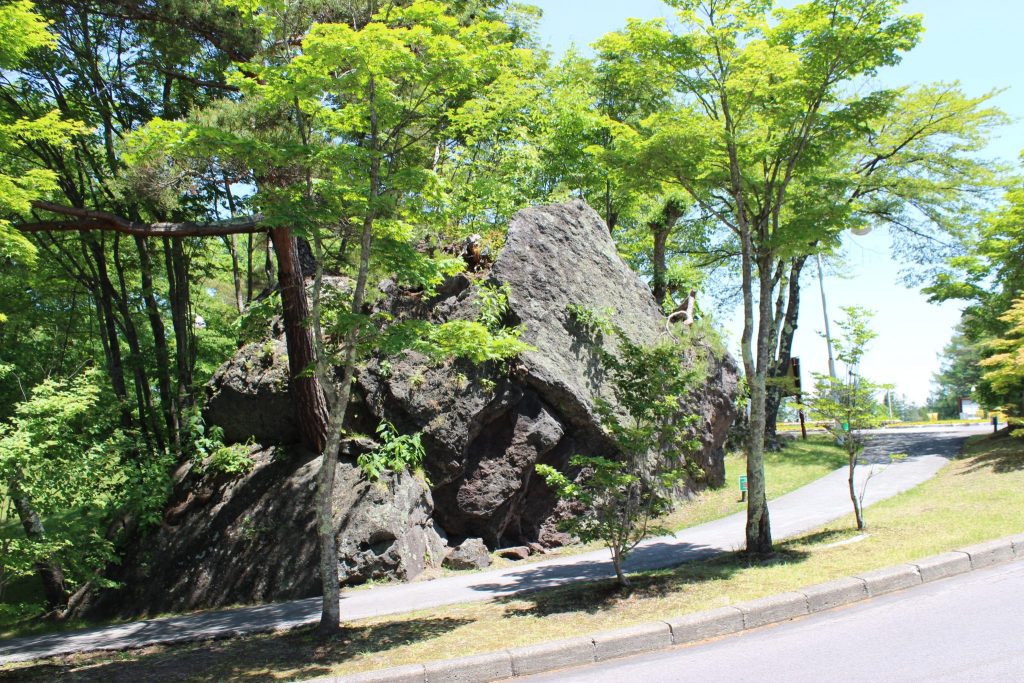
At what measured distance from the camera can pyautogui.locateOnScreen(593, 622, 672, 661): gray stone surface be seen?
6.27 m

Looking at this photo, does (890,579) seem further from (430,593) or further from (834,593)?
(430,593)

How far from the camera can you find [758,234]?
10.3m

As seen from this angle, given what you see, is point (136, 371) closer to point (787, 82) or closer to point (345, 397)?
point (345, 397)

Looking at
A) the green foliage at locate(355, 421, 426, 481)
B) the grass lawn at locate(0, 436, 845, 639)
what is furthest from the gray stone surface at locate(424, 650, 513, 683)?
the green foliage at locate(355, 421, 426, 481)

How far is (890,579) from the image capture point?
7.37m

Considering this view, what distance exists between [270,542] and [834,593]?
874 cm

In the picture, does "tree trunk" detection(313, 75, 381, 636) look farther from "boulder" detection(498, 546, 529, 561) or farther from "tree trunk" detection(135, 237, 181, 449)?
"tree trunk" detection(135, 237, 181, 449)

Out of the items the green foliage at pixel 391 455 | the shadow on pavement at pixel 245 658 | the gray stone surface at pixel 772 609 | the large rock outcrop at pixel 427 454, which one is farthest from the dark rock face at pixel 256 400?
the gray stone surface at pixel 772 609

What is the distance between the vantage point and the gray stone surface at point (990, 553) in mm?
7844

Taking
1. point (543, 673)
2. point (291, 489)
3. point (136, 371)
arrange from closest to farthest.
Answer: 1. point (543, 673)
2. point (291, 489)
3. point (136, 371)

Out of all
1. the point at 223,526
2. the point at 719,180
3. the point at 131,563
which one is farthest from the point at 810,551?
the point at 131,563

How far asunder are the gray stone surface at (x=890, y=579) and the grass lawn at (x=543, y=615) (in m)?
0.33

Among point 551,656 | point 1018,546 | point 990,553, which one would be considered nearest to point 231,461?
point 551,656

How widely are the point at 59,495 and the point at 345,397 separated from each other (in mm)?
4833
